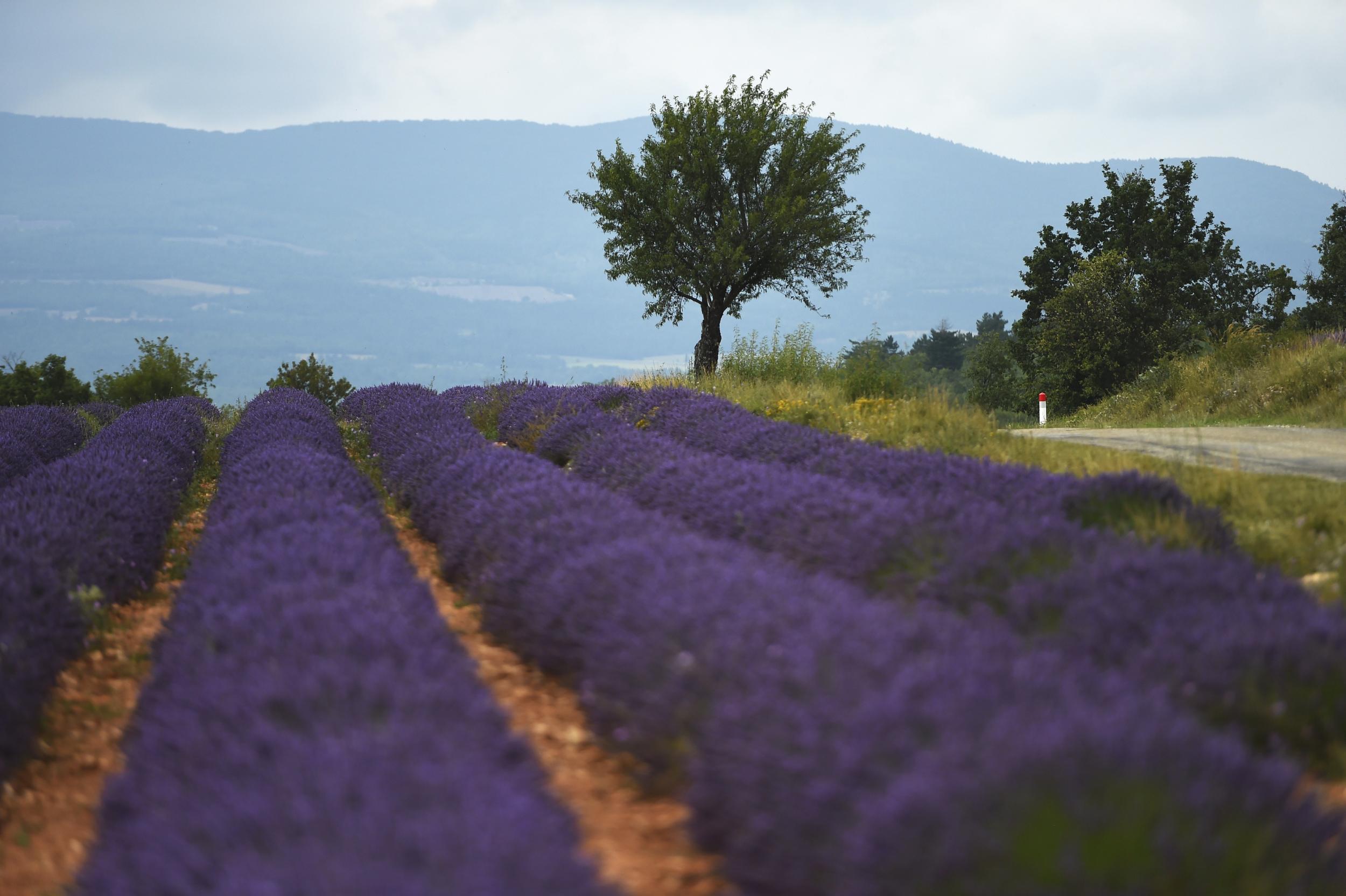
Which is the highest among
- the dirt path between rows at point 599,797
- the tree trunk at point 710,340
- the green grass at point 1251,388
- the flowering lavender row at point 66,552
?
the tree trunk at point 710,340

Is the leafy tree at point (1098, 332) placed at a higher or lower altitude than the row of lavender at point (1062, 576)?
higher

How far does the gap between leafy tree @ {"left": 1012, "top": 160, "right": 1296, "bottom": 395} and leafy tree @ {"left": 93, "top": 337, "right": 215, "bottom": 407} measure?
26.6 metres

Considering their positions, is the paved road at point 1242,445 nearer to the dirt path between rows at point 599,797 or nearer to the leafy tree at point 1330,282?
the dirt path between rows at point 599,797

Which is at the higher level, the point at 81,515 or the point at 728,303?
the point at 728,303

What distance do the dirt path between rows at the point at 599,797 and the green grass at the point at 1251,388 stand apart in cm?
1037

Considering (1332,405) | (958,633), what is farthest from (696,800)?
(1332,405)

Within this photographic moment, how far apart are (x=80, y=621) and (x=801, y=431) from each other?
5.53m

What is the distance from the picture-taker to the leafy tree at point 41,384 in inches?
990

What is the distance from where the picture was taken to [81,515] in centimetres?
611

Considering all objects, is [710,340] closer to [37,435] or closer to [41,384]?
[37,435]

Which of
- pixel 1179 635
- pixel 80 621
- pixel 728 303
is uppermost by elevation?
pixel 728 303

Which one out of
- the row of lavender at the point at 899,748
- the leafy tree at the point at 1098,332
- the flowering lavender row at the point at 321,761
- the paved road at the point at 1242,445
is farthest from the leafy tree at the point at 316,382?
the row of lavender at the point at 899,748

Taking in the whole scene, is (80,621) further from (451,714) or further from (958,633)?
(958,633)

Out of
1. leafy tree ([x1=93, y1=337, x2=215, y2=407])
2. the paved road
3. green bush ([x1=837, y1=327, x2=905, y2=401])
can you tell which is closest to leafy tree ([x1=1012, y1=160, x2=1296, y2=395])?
green bush ([x1=837, y1=327, x2=905, y2=401])
